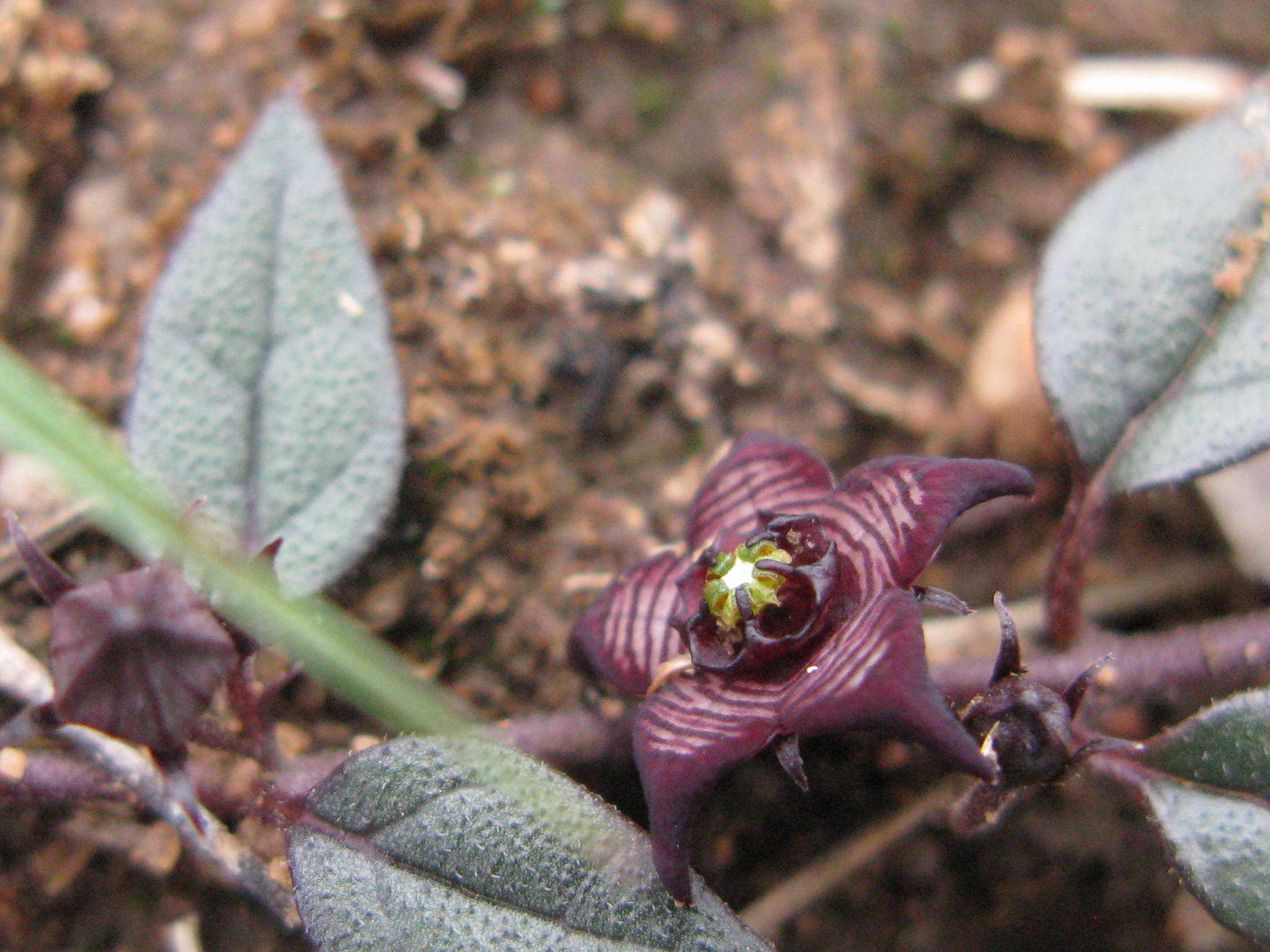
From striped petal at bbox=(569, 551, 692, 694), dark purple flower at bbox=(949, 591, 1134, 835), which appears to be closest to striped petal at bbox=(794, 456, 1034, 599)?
dark purple flower at bbox=(949, 591, 1134, 835)

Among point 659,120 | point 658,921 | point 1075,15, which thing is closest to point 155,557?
point 658,921

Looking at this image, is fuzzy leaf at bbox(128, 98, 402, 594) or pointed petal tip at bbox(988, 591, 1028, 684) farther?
fuzzy leaf at bbox(128, 98, 402, 594)

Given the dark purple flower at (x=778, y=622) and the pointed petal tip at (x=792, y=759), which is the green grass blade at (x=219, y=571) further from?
the pointed petal tip at (x=792, y=759)

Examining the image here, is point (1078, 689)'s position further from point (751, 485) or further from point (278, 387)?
point (278, 387)

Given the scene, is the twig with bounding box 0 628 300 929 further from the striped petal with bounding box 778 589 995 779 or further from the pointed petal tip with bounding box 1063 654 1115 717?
the pointed petal tip with bounding box 1063 654 1115 717

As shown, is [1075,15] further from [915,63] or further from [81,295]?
[81,295]

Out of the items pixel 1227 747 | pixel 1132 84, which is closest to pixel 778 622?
pixel 1227 747

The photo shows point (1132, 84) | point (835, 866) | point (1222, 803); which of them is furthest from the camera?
point (1132, 84)
